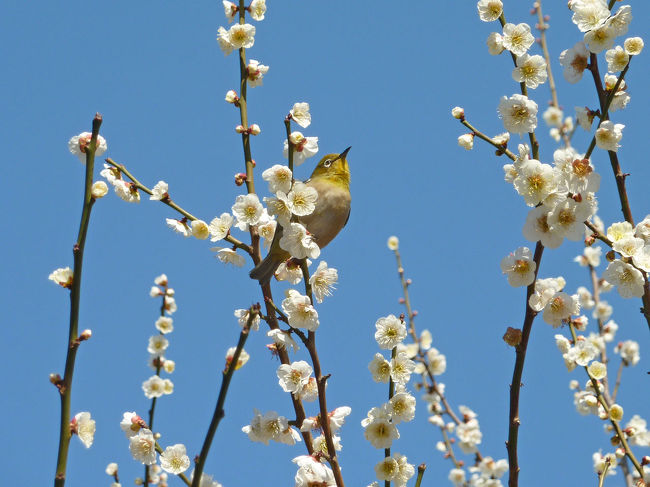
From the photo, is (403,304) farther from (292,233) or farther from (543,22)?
(292,233)

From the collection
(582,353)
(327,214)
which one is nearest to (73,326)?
(582,353)

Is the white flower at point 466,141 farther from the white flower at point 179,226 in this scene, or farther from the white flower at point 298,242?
the white flower at point 179,226

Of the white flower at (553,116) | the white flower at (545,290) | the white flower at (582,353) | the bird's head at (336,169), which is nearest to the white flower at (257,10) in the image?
Result: the bird's head at (336,169)

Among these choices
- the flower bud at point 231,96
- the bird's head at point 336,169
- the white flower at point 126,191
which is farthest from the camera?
the bird's head at point 336,169

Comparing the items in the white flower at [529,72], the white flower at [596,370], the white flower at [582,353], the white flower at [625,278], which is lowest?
the white flower at [625,278]

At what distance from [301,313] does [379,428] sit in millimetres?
626

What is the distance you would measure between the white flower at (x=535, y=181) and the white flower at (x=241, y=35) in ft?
5.67

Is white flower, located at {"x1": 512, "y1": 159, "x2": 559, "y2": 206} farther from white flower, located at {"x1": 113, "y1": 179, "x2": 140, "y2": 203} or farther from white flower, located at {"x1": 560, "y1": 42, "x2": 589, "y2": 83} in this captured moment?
white flower, located at {"x1": 113, "y1": 179, "x2": 140, "y2": 203}

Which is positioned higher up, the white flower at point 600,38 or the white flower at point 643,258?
the white flower at point 600,38

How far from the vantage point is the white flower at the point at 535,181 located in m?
2.63

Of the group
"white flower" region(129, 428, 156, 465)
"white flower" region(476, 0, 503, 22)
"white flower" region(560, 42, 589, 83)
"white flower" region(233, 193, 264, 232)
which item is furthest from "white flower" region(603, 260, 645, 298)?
"white flower" region(129, 428, 156, 465)

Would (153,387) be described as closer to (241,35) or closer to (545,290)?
(241,35)

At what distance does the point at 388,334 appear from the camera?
3084 millimetres

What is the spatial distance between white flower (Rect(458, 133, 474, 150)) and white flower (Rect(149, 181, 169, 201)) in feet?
4.43
